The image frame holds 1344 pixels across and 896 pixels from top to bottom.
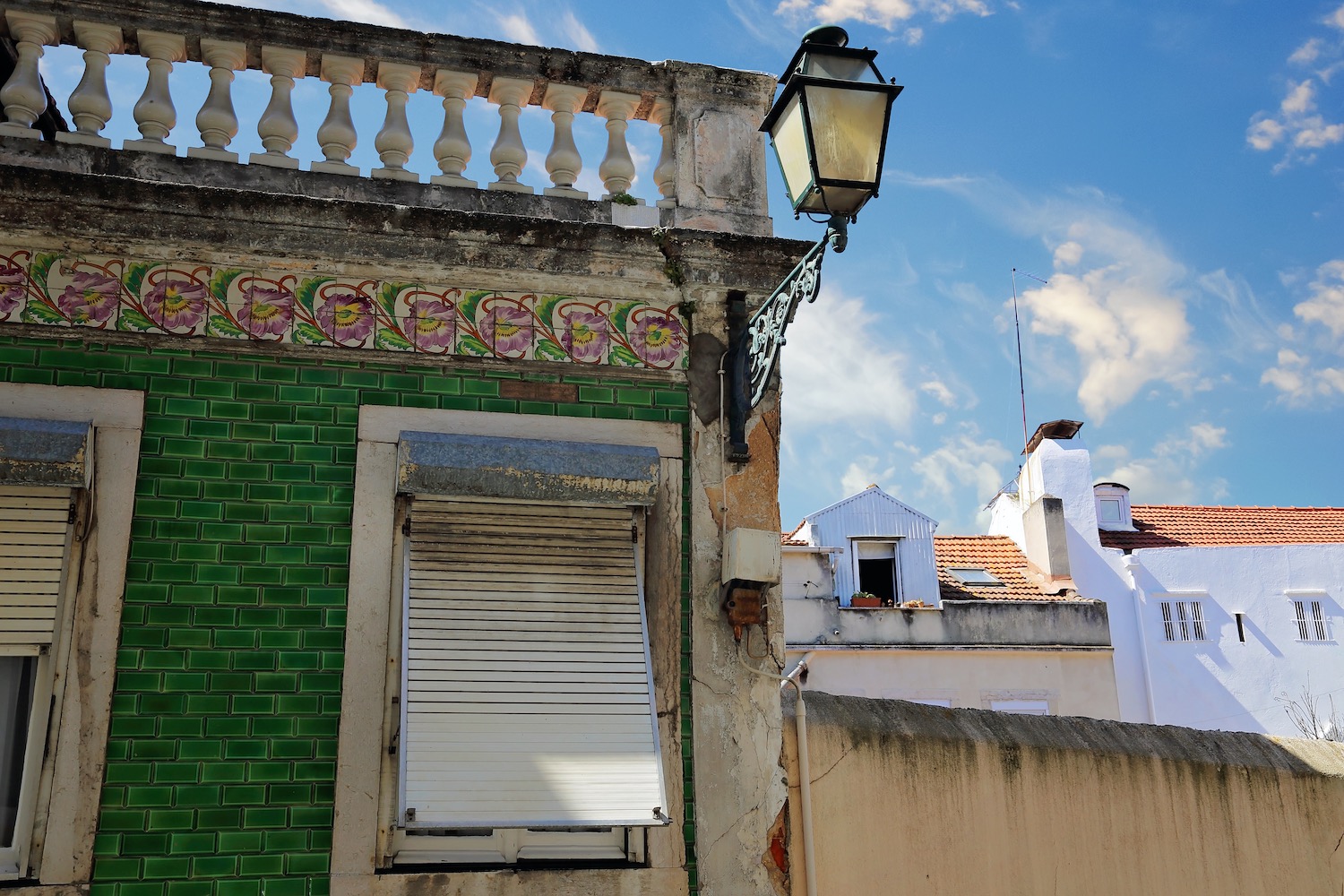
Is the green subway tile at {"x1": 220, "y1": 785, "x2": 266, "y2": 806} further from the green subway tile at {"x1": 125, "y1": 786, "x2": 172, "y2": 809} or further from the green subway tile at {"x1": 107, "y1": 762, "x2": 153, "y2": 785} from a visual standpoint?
the green subway tile at {"x1": 107, "y1": 762, "x2": 153, "y2": 785}

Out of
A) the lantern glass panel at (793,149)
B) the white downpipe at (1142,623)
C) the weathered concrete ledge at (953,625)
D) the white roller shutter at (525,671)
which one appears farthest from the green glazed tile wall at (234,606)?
the white downpipe at (1142,623)

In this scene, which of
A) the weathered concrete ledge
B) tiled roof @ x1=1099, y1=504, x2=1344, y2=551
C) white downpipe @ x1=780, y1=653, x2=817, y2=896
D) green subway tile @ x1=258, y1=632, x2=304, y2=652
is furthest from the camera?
tiled roof @ x1=1099, y1=504, x2=1344, y2=551

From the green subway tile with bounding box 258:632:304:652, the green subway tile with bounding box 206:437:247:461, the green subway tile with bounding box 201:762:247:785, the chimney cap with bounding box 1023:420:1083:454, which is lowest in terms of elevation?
the green subway tile with bounding box 201:762:247:785

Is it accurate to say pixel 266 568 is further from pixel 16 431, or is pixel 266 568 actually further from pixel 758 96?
pixel 758 96

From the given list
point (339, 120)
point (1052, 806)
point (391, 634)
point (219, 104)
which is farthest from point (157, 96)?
point (1052, 806)

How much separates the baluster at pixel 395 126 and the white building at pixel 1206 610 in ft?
68.3

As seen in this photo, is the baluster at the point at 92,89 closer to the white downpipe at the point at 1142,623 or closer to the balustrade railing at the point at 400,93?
the balustrade railing at the point at 400,93

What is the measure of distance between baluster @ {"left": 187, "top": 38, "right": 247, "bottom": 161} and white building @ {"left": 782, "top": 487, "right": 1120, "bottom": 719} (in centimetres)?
1649

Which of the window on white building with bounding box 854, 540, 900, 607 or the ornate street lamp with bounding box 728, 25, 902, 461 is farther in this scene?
the window on white building with bounding box 854, 540, 900, 607

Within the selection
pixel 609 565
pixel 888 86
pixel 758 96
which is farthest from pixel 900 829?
pixel 758 96

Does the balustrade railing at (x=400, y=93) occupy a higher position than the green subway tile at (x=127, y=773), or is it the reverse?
the balustrade railing at (x=400, y=93)

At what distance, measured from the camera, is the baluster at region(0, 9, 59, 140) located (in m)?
5.36

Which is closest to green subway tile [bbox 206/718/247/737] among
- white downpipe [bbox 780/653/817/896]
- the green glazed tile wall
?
the green glazed tile wall

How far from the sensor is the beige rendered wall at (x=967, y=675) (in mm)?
21781
